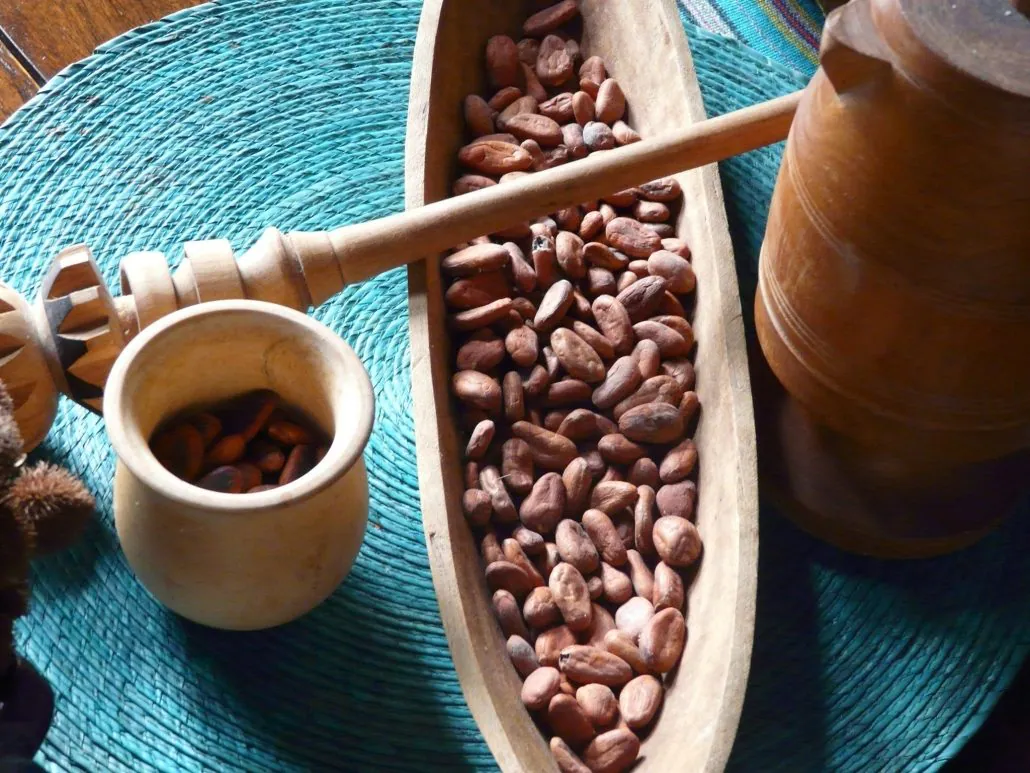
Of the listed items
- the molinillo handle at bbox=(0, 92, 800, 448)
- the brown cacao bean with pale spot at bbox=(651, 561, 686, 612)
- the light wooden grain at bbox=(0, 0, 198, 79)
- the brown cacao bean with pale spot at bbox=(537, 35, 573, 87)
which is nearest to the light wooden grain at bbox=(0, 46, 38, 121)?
the light wooden grain at bbox=(0, 0, 198, 79)

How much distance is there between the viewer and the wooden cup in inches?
18.8

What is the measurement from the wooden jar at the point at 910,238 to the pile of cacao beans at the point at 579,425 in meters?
0.09

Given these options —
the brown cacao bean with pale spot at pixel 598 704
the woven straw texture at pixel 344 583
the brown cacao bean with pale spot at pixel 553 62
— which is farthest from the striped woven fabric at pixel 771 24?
the brown cacao bean with pale spot at pixel 598 704

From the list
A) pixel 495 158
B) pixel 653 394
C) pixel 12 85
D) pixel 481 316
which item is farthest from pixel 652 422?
pixel 12 85

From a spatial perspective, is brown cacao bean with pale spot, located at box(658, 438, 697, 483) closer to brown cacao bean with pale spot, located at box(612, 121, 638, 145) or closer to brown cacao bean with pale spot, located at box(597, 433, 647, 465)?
brown cacao bean with pale spot, located at box(597, 433, 647, 465)

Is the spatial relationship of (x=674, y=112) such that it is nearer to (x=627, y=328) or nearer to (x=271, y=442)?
(x=627, y=328)

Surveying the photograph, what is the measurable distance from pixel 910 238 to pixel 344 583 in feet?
1.18

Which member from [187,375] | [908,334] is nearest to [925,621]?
[908,334]

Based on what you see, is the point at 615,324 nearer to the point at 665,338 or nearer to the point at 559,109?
the point at 665,338

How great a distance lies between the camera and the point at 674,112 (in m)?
0.73

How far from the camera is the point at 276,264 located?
60 cm

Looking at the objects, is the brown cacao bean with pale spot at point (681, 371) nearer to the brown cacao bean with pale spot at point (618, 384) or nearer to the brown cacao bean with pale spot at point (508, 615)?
the brown cacao bean with pale spot at point (618, 384)

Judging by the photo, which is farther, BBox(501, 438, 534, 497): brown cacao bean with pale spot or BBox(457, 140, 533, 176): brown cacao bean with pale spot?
BBox(457, 140, 533, 176): brown cacao bean with pale spot

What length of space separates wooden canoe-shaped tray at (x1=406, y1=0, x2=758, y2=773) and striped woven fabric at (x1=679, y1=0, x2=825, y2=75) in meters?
0.26
